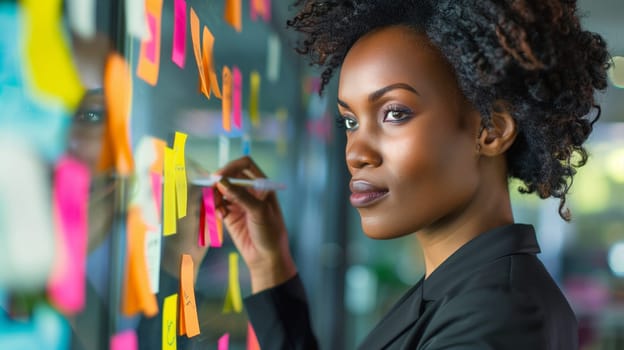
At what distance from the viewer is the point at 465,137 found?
1.11m

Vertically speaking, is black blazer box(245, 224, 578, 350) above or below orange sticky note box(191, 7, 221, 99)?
below

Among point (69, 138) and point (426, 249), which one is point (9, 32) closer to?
point (69, 138)

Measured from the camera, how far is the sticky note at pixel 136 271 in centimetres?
82

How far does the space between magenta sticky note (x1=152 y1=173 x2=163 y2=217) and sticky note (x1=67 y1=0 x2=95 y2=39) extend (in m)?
0.28

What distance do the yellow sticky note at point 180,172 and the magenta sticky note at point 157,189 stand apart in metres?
0.09

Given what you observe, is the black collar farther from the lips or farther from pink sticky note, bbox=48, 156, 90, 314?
pink sticky note, bbox=48, 156, 90, 314

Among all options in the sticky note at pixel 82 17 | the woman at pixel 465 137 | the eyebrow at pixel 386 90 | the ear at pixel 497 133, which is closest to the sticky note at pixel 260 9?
the woman at pixel 465 137

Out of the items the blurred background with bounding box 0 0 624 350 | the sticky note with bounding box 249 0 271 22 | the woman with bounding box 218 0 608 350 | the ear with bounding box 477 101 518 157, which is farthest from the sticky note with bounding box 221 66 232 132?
the ear with bounding box 477 101 518 157

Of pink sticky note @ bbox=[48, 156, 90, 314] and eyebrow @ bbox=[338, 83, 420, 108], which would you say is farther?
eyebrow @ bbox=[338, 83, 420, 108]

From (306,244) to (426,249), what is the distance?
1711mm

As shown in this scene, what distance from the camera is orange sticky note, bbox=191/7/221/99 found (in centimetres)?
115

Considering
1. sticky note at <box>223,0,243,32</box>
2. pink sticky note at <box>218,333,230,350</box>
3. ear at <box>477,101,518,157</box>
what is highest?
sticky note at <box>223,0,243,32</box>

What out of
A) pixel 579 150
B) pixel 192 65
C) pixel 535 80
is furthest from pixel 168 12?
pixel 579 150

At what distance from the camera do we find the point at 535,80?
1048 mm
